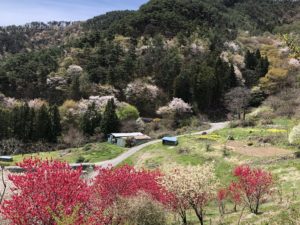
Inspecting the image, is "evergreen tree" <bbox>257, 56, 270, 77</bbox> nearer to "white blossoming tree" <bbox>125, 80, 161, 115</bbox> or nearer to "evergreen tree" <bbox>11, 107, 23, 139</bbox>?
"white blossoming tree" <bbox>125, 80, 161, 115</bbox>

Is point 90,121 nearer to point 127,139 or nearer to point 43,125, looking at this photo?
point 43,125

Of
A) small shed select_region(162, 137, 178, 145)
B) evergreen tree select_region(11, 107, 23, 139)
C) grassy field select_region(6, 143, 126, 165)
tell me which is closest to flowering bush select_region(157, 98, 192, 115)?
grassy field select_region(6, 143, 126, 165)

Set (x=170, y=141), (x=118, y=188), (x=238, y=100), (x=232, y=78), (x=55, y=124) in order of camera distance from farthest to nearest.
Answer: (x=232, y=78) → (x=238, y=100) → (x=55, y=124) → (x=170, y=141) → (x=118, y=188)

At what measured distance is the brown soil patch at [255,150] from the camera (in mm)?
47641

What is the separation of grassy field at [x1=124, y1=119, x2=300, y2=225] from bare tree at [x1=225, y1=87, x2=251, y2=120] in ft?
43.5

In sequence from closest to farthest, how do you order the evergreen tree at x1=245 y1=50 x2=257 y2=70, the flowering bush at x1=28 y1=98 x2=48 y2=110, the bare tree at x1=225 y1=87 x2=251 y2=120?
the bare tree at x1=225 y1=87 x2=251 y2=120 < the flowering bush at x1=28 y1=98 x2=48 y2=110 < the evergreen tree at x1=245 y1=50 x2=257 y2=70

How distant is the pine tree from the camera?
7562 cm

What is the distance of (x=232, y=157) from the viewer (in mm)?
49000

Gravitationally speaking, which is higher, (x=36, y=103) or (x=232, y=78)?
(x=232, y=78)

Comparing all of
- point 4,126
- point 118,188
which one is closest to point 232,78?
point 4,126

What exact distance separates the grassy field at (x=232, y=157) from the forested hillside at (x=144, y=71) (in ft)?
65.6

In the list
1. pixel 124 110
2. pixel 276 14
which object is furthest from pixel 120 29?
pixel 276 14

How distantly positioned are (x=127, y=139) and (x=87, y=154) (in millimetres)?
7702

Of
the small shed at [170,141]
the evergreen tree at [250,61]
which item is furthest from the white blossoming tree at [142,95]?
the small shed at [170,141]
